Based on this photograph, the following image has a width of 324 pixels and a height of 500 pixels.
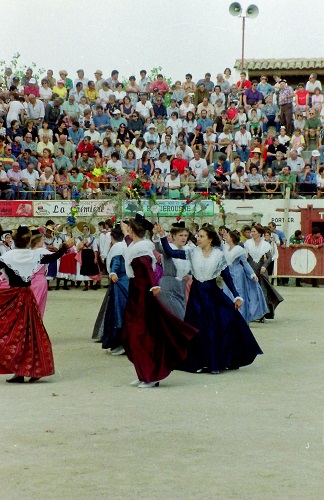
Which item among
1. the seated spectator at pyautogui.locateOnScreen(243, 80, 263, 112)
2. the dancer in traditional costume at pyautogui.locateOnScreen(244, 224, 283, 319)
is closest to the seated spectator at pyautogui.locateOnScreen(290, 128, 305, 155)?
the seated spectator at pyautogui.locateOnScreen(243, 80, 263, 112)

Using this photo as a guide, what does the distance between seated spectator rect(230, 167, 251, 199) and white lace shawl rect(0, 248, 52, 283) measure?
47.3 ft

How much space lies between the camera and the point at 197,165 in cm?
2406

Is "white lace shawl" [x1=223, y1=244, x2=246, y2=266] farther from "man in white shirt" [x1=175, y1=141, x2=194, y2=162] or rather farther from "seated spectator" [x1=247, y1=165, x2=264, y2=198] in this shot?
"man in white shirt" [x1=175, y1=141, x2=194, y2=162]

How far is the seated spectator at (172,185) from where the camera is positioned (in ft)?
78.3

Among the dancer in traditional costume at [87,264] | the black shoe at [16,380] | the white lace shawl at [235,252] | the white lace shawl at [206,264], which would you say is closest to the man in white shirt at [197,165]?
the dancer in traditional costume at [87,264]

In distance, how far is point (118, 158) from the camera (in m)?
23.2

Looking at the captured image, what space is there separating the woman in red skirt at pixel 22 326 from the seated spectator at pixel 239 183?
47.6ft

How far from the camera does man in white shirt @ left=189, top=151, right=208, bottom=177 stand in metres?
24.0

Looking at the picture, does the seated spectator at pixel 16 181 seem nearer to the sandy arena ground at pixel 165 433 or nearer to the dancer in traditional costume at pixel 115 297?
the dancer in traditional costume at pixel 115 297

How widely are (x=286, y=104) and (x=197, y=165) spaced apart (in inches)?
122

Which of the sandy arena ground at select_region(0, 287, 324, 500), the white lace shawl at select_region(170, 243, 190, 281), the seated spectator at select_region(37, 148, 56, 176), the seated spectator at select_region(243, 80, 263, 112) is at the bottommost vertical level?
the sandy arena ground at select_region(0, 287, 324, 500)

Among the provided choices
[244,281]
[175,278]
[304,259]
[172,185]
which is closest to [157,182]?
[172,185]

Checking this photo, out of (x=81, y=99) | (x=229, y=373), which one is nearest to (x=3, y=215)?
(x=81, y=99)

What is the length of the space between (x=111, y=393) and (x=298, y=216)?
636 inches
